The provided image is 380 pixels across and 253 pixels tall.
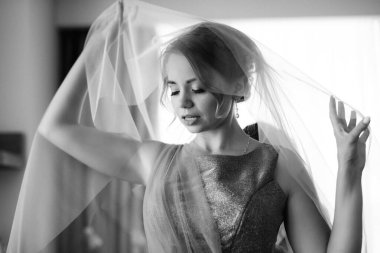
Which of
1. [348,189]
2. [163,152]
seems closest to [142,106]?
[163,152]

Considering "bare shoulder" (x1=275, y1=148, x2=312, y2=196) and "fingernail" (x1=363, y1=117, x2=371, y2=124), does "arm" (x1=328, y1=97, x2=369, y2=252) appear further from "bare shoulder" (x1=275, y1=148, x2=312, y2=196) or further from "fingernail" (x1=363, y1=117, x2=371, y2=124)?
"bare shoulder" (x1=275, y1=148, x2=312, y2=196)

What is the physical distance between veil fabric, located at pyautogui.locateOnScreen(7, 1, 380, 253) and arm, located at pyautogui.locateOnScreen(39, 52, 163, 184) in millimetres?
18

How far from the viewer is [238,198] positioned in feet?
3.79

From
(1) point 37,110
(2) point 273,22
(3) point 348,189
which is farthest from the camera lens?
(2) point 273,22

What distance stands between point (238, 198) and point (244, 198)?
0.04ft

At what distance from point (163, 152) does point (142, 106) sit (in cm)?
12

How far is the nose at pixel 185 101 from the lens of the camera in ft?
3.47

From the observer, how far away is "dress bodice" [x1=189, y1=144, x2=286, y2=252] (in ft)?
3.71

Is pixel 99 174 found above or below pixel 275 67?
below

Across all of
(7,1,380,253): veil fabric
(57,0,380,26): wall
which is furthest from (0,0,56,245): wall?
(7,1,380,253): veil fabric

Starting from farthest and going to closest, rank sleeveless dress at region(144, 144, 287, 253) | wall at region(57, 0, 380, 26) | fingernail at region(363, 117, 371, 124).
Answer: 1. wall at region(57, 0, 380, 26)
2. sleeveless dress at region(144, 144, 287, 253)
3. fingernail at region(363, 117, 371, 124)

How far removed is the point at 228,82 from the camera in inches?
44.6

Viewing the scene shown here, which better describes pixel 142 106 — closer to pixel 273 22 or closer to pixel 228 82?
pixel 228 82

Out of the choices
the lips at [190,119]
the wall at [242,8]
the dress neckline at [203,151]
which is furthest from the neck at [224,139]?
the wall at [242,8]
